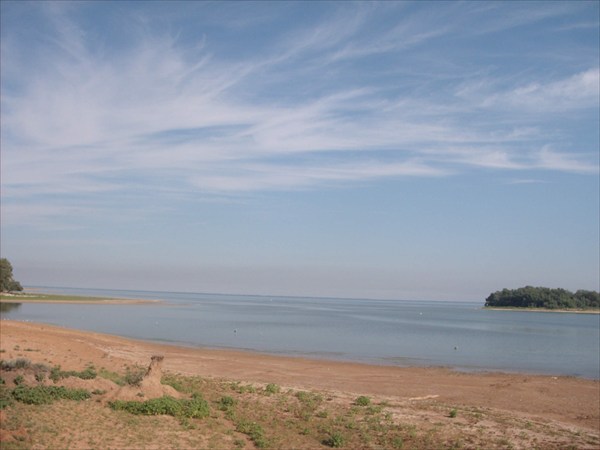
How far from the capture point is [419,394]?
20141 millimetres

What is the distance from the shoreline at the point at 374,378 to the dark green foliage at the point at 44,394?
20.1 ft

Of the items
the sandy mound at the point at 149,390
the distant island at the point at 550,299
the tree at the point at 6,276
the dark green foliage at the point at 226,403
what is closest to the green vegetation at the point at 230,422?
the dark green foliage at the point at 226,403

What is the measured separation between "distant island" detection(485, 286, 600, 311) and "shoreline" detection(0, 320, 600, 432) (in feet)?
488

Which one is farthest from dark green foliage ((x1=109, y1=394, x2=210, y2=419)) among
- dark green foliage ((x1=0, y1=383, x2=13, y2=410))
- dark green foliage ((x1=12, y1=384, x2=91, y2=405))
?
dark green foliage ((x1=0, y1=383, x2=13, y2=410))

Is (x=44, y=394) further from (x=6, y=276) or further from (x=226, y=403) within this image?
(x=6, y=276)

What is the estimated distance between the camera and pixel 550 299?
16375 centimetres

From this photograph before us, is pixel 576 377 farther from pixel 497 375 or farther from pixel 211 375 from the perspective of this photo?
pixel 211 375

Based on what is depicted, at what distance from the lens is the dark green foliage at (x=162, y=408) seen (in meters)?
13.4

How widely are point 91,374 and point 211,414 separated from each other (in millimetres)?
4943

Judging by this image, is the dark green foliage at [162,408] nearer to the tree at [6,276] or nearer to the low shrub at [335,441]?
the low shrub at [335,441]

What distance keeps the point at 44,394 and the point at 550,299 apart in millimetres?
171213

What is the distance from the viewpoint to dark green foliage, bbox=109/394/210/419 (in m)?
13.4

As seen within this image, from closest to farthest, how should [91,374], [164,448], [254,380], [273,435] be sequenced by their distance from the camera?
[164,448]
[273,435]
[91,374]
[254,380]

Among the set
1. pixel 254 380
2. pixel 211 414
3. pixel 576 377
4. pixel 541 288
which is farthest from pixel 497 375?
pixel 541 288
